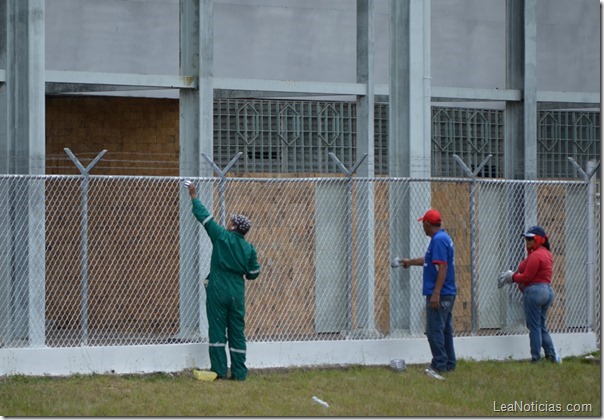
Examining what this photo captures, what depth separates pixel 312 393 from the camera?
10.6 meters

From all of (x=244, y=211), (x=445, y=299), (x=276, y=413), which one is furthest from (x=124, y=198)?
(x=276, y=413)

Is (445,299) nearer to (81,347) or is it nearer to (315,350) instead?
(315,350)

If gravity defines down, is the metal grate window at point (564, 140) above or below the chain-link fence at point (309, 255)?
above

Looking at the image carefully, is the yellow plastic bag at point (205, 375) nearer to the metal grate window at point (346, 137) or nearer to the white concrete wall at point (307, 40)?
the metal grate window at point (346, 137)

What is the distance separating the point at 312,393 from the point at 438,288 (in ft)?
5.73

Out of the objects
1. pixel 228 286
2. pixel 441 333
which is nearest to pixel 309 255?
pixel 441 333

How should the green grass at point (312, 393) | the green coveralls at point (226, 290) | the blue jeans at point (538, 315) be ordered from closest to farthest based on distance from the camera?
the green grass at point (312, 393) → the green coveralls at point (226, 290) → the blue jeans at point (538, 315)

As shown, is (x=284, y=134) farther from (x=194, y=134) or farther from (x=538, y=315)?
(x=538, y=315)

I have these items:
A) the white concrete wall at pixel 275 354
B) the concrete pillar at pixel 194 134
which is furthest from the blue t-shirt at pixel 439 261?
the concrete pillar at pixel 194 134

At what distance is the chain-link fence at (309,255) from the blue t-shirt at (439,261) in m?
1.22

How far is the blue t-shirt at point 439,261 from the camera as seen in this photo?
1149 centimetres

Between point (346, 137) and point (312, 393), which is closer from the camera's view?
point (312, 393)

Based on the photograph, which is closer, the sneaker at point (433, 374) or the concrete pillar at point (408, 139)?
the sneaker at point (433, 374)

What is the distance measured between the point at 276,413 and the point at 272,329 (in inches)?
193
